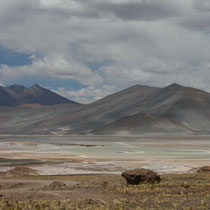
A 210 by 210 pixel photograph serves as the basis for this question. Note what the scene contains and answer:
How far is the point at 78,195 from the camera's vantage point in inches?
928

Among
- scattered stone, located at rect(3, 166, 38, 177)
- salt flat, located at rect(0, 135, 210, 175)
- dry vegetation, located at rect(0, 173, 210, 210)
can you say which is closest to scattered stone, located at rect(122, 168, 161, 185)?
dry vegetation, located at rect(0, 173, 210, 210)

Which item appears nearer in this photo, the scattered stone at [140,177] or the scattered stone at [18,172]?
the scattered stone at [140,177]

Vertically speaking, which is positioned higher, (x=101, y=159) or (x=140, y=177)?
(x=140, y=177)

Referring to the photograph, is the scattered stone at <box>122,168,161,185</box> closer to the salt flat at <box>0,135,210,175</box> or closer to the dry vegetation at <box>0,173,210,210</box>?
the dry vegetation at <box>0,173,210,210</box>

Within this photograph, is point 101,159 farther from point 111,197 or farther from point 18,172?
point 111,197

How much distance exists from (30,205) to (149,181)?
10809 millimetres

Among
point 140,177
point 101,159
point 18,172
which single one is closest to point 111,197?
point 140,177

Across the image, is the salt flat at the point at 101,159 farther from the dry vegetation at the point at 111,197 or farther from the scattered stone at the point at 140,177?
the dry vegetation at the point at 111,197

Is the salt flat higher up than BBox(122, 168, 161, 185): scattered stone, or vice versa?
BBox(122, 168, 161, 185): scattered stone

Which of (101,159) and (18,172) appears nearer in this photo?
(18,172)

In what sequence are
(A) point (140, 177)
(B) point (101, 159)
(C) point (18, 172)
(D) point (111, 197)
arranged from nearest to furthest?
(D) point (111, 197) < (A) point (140, 177) < (C) point (18, 172) < (B) point (101, 159)

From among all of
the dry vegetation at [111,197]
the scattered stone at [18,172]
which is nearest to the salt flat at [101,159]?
the scattered stone at [18,172]

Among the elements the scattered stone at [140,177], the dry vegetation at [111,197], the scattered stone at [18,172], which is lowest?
the scattered stone at [18,172]

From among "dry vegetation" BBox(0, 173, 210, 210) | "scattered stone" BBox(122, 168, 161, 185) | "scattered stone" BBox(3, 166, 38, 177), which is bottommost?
"scattered stone" BBox(3, 166, 38, 177)
